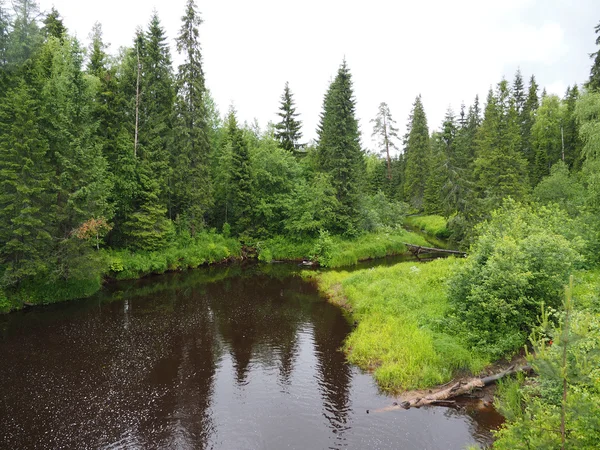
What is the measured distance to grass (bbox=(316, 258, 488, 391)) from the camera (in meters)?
13.2

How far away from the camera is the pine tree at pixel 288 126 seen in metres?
45.3

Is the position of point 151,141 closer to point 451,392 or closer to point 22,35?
point 22,35

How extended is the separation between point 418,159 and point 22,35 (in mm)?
51532

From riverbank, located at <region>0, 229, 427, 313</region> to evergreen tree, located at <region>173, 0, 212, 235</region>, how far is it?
349cm

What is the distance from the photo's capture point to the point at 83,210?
23109mm

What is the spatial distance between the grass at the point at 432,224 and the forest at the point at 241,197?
0.40 m

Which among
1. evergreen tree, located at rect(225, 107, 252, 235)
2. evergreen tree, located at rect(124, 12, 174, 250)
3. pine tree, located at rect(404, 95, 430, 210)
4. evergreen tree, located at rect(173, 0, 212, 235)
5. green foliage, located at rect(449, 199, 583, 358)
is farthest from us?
pine tree, located at rect(404, 95, 430, 210)

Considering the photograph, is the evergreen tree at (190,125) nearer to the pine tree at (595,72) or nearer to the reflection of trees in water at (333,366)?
the reflection of trees in water at (333,366)

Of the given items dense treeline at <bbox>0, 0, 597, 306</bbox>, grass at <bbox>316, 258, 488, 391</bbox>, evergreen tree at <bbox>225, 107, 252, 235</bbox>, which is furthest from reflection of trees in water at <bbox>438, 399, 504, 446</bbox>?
evergreen tree at <bbox>225, 107, 252, 235</bbox>

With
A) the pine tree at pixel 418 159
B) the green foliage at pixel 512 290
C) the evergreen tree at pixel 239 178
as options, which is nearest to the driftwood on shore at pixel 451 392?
the green foliage at pixel 512 290

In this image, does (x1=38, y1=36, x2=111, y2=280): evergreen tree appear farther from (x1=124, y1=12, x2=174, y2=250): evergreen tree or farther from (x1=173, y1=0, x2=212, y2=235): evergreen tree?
(x1=173, y1=0, x2=212, y2=235): evergreen tree

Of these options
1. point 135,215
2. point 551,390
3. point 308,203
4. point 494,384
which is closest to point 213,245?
point 135,215

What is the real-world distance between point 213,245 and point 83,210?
43.9ft

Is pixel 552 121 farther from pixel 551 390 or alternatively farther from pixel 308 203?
pixel 551 390
